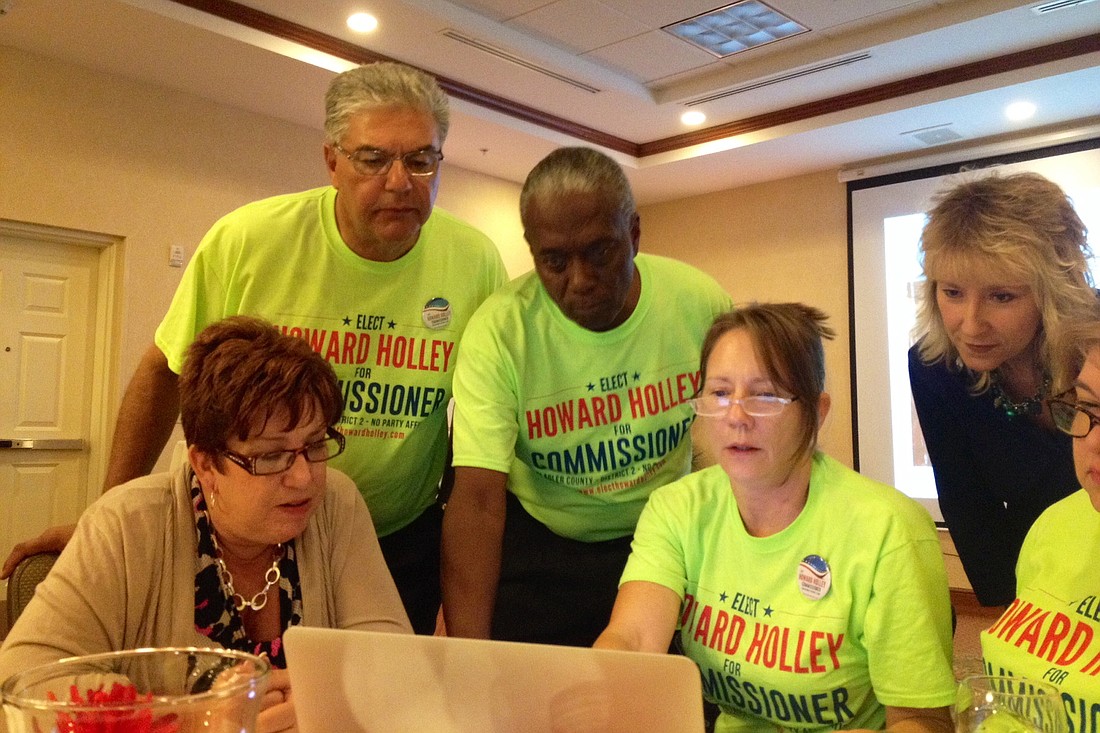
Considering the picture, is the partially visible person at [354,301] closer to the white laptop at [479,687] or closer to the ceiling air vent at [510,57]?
the white laptop at [479,687]

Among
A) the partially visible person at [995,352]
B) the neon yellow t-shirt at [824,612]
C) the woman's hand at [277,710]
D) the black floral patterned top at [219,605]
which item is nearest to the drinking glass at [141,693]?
the woman's hand at [277,710]

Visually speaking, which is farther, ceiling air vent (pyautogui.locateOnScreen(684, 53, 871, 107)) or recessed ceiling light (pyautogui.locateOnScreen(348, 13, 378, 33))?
ceiling air vent (pyautogui.locateOnScreen(684, 53, 871, 107))

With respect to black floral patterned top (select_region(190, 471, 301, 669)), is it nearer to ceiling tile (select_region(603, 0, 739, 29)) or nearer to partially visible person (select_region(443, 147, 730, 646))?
partially visible person (select_region(443, 147, 730, 646))

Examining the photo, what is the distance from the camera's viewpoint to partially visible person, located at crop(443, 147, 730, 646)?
5.72 feet

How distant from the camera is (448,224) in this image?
205 centimetres

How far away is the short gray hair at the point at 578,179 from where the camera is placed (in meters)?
1.70

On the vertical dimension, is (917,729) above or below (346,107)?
below

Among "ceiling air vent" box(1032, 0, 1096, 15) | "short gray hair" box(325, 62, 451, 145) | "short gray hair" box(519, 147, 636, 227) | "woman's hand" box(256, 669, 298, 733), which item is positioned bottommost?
"woman's hand" box(256, 669, 298, 733)

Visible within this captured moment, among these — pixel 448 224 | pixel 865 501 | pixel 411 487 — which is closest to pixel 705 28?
pixel 448 224

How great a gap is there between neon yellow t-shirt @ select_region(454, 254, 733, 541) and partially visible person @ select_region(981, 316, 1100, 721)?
2.43 ft

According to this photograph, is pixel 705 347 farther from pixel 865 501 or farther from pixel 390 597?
pixel 390 597

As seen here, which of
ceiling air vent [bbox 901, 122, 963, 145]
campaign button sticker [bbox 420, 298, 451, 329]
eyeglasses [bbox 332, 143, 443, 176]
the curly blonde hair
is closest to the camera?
the curly blonde hair

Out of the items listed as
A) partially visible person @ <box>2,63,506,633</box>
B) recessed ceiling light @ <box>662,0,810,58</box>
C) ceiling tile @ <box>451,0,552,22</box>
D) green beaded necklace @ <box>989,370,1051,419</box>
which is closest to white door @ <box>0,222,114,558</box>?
ceiling tile @ <box>451,0,552,22</box>

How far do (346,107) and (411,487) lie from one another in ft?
2.60
